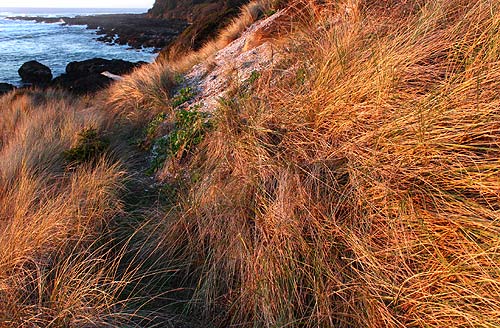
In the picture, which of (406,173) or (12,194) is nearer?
(406,173)

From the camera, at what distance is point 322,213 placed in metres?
1.66

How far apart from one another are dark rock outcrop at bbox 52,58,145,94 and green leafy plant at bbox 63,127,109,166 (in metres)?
6.42

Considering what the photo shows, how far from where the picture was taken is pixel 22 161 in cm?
272

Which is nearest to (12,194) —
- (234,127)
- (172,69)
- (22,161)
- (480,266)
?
(22,161)

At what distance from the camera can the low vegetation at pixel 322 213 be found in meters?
1.33

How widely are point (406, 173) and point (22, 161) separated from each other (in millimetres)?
2998

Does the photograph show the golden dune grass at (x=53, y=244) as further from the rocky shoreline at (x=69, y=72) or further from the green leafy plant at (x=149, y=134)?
the rocky shoreline at (x=69, y=72)

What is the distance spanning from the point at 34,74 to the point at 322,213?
14.8 metres

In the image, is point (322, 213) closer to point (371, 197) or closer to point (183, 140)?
point (371, 197)

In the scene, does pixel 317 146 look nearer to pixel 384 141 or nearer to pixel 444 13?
pixel 384 141

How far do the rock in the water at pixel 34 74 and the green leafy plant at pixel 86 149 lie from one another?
36.5 ft

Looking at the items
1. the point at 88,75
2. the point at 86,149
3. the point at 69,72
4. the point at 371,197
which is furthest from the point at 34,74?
the point at 371,197

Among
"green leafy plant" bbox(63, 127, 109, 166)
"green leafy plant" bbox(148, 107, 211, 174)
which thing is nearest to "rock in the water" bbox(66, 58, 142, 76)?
"green leafy plant" bbox(63, 127, 109, 166)

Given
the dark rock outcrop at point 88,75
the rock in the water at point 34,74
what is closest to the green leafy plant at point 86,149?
the dark rock outcrop at point 88,75
